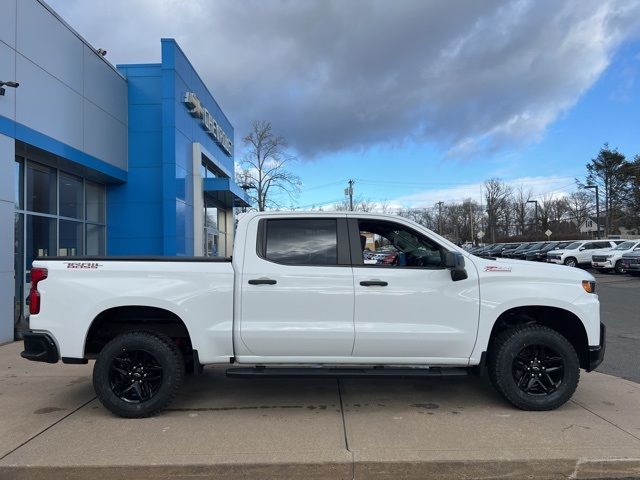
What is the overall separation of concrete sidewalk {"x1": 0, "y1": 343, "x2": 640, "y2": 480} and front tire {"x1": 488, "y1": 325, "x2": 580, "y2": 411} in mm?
162

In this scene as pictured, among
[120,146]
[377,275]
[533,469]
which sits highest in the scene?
[120,146]

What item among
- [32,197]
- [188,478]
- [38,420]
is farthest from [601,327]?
[32,197]

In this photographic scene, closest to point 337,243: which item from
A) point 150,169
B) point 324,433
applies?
point 324,433

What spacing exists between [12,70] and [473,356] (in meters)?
9.19

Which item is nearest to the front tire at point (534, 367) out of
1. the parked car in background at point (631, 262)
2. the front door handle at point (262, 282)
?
the front door handle at point (262, 282)

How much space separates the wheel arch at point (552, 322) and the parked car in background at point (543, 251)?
32.7 meters

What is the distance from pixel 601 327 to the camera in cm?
491

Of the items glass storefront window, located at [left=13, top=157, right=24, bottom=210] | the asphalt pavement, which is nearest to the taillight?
glass storefront window, located at [left=13, top=157, right=24, bottom=210]

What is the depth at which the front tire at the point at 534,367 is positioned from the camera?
188 inches

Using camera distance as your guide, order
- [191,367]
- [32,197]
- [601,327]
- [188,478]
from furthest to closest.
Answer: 1. [32,197]
2. [191,367]
3. [601,327]
4. [188,478]

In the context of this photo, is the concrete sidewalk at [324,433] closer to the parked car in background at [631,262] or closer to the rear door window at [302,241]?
the rear door window at [302,241]

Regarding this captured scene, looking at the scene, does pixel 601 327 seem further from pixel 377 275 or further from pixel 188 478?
pixel 188 478

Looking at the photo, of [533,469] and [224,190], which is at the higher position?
[224,190]

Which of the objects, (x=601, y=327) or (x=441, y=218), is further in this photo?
(x=441, y=218)
